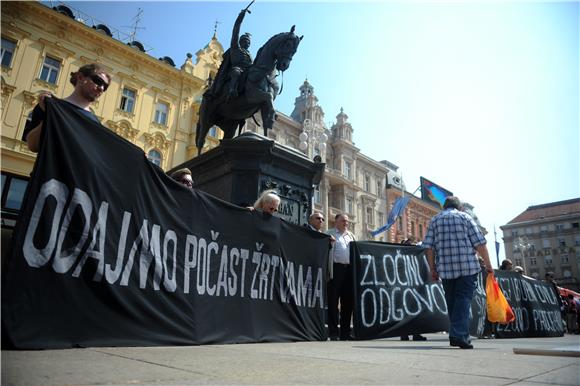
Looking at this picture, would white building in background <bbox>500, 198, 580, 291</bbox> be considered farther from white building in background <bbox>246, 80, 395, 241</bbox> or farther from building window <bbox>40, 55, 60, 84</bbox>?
building window <bbox>40, 55, 60, 84</bbox>

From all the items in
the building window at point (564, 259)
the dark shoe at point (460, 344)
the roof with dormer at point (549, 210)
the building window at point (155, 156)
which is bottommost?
the dark shoe at point (460, 344)

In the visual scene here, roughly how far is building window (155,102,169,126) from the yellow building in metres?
0.06

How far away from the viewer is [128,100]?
20.5m

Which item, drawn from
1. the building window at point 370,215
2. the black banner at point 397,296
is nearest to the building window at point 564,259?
the building window at point 370,215

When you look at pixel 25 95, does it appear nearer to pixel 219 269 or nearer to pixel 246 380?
pixel 219 269

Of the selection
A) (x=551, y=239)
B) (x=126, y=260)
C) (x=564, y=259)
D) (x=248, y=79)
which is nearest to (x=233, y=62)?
(x=248, y=79)

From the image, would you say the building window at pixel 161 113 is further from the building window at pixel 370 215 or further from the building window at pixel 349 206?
the building window at pixel 370 215

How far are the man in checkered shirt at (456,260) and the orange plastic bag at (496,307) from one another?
0.31 metres

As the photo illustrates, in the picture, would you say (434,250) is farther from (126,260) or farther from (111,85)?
(111,85)

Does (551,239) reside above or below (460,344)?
above

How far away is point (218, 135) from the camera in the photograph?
23.9 metres

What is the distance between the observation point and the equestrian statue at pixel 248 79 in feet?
20.8

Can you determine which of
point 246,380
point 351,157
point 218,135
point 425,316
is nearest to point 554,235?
point 351,157

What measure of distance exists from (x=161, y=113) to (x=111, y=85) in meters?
3.00
